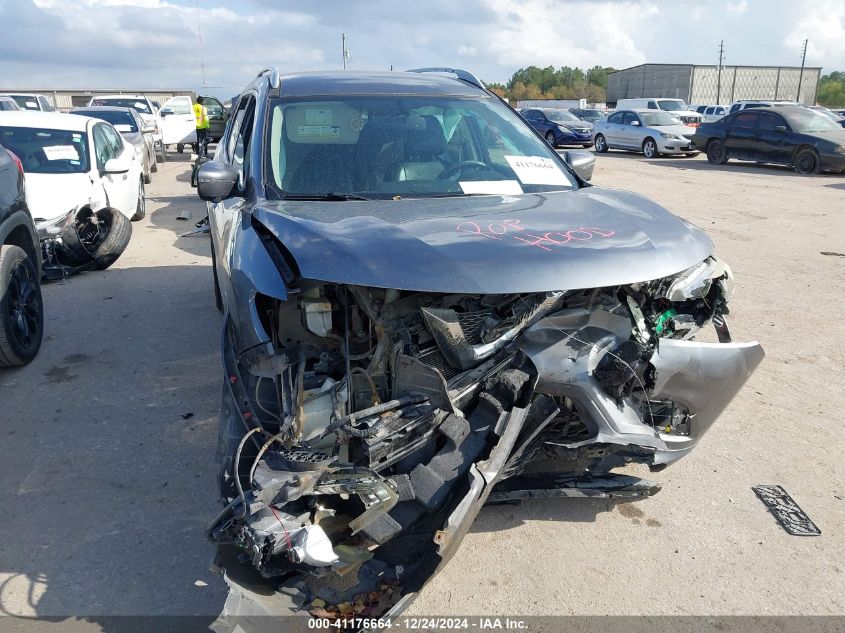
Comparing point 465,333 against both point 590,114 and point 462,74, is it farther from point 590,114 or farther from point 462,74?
point 590,114

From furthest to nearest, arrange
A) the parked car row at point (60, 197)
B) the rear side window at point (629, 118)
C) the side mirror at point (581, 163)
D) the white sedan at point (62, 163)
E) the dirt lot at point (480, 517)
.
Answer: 1. the rear side window at point (629, 118)
2. the white sedan at point (62, 163)
3. the parked car row at point (60, 197)
4. the side mirror at point (581, 163)
5. the dirt lot at point (480, 517)

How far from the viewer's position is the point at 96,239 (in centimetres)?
828

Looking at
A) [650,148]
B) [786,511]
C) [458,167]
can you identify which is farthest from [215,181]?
[650,148]

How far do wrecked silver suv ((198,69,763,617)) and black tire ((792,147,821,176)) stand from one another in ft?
53.2

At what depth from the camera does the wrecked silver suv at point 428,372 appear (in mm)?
2398

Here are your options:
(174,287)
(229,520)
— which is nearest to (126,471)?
(229,520)

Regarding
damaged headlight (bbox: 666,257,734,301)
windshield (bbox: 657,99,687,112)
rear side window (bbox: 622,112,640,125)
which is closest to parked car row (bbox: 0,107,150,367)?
damaged headlight (bbox: 666,257,734,301)

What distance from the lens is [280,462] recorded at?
247 cm

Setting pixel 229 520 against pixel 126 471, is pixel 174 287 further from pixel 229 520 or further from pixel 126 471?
pixel 229 520

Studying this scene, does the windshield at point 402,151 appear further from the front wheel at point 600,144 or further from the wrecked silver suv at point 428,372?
the front wheel at point 600,144

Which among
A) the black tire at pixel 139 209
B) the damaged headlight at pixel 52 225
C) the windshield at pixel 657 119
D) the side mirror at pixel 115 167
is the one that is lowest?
the black tire at pixel 139 209

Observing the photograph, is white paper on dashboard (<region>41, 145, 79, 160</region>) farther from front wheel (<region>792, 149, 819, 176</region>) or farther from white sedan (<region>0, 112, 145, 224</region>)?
front wheel (<region>792, 149, 819, 176</region>)

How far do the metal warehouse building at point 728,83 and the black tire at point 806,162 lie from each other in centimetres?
4860

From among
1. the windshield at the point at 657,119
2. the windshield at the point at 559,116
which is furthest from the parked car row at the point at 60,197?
the windshield at the point at 559,116
